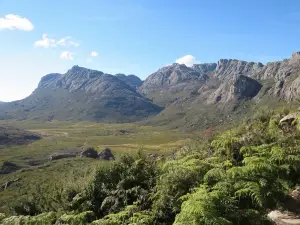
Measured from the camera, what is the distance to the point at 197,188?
8125mm

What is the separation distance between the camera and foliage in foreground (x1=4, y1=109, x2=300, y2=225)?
7320 mm

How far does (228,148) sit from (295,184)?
2.99m

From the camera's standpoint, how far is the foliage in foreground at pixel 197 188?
732cm

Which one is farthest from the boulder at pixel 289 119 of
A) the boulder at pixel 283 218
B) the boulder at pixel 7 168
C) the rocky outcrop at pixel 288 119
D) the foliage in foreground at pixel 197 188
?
the boulder at pixel 7 168

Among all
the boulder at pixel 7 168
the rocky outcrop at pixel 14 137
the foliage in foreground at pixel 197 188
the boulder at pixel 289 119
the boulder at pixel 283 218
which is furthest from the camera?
the rocky outcrop at pixel 14 137

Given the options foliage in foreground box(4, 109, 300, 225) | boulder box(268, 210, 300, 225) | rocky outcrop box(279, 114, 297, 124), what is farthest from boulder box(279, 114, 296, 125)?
boulder box(268, 210, 300, 225)

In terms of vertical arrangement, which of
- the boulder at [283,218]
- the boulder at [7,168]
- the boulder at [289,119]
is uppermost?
the boulder at [289,119]

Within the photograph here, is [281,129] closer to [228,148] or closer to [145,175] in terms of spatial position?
[228,148]

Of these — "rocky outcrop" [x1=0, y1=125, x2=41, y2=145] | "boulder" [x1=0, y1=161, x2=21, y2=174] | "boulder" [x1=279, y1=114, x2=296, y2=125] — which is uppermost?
"boulder" [x1=279, y1=114, x2=296, y2=125]

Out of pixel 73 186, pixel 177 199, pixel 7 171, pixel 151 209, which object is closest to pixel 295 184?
pixel 177 199

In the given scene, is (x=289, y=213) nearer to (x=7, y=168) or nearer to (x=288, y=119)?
(x=288, y=119)

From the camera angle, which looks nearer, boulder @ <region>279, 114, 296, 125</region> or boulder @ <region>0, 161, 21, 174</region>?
boulder @ <region>279, 114, 296, 125</region>

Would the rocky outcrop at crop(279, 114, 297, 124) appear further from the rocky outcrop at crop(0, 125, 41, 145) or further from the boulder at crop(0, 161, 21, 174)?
the rocky outcrop at crop(0, 125, 41, 145)

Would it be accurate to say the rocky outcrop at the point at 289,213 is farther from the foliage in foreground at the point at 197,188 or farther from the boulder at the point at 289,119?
Answer: the boulder at the point at 289,119
